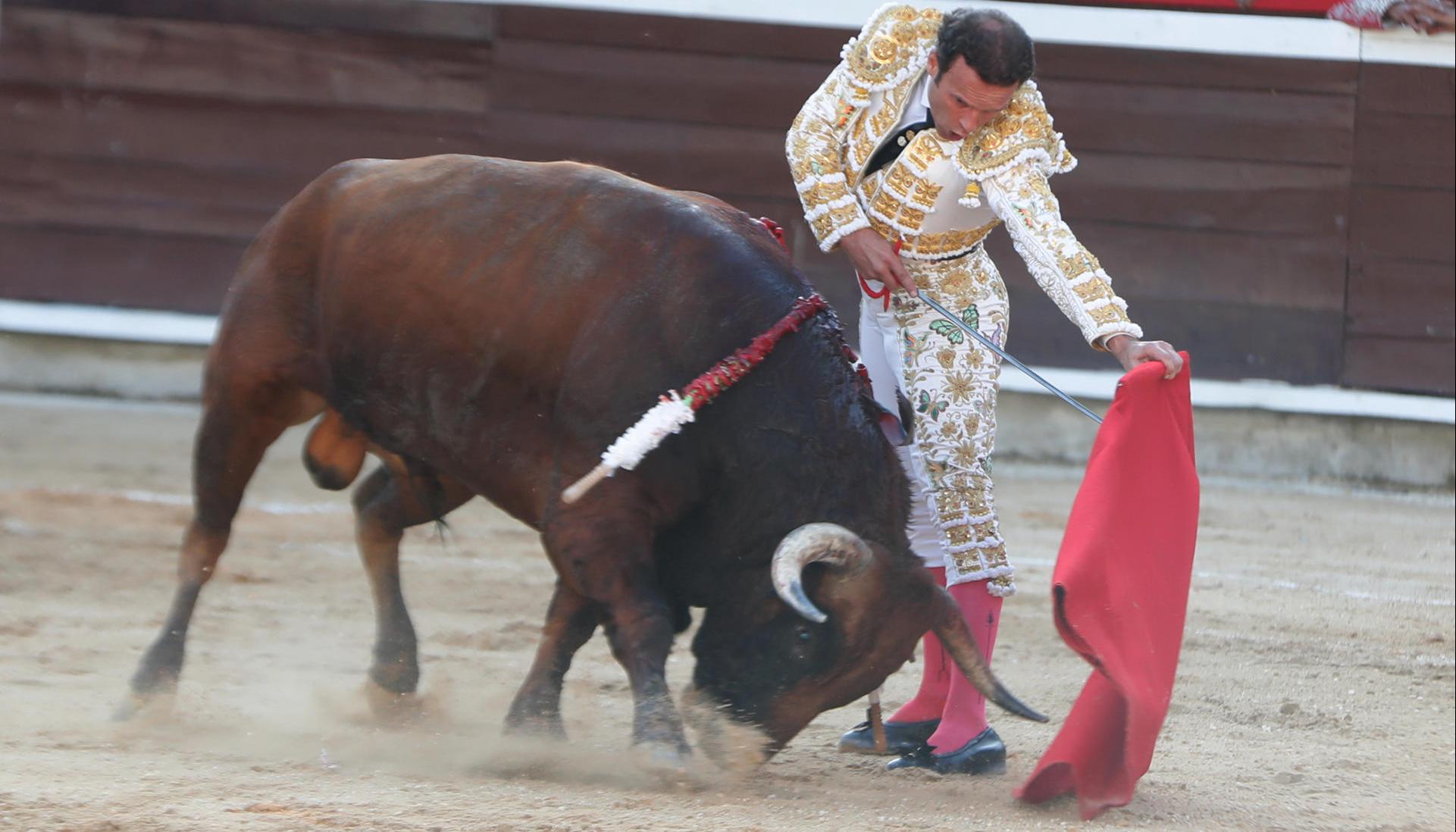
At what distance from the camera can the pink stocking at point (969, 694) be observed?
10.1 feet

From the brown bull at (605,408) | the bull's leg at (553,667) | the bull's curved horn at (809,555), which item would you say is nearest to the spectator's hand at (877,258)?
the brown bull at (605,408)

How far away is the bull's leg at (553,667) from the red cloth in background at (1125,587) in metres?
0.86

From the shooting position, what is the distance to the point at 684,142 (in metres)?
6.98

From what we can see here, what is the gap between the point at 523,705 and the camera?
3.06 meters

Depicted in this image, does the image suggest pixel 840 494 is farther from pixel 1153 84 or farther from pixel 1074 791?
pixel 1153 84

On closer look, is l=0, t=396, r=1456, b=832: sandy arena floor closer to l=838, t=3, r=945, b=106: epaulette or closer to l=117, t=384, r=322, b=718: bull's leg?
l=117, t=384, r=322, b=718: bull's leg

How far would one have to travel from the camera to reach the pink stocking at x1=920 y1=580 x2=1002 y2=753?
3.09m

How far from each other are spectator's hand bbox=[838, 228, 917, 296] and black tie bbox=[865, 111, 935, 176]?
0.14 meters

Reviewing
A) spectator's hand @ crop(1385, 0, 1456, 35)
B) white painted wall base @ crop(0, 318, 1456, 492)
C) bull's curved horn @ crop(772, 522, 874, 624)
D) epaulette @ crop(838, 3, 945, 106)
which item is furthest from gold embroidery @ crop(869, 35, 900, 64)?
spectator's hand @ crop(1385, 0, 1456, 35)

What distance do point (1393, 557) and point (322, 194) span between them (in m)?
3.82

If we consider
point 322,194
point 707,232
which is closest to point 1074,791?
point 707,232

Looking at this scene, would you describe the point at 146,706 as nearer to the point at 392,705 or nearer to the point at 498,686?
the point at 392,705

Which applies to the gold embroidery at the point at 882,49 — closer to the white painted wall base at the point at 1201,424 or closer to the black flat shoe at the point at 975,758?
the black flat shoe at the point at 975,758

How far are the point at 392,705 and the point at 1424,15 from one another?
5.16 meters
